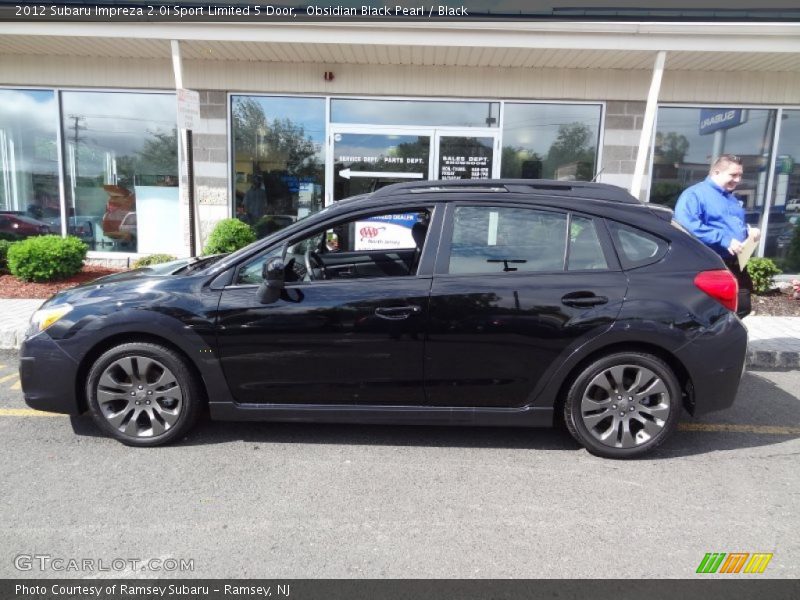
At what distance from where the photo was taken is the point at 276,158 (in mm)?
9469

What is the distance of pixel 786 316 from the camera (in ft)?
24.7

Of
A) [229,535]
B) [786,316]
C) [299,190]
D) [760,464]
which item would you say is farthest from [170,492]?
[786,316]

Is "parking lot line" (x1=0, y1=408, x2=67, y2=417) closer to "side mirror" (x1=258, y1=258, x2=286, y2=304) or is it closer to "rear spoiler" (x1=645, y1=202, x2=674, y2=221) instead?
"side mirror" (x1=258, y1=258, x2=286, y2=304)

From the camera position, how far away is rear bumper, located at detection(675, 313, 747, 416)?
3318 mm

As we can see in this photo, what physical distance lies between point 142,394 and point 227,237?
5335 mm

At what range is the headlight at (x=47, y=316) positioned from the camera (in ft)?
11.3

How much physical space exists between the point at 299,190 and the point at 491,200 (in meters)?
6.58

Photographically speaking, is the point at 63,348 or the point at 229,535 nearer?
the point at 229,535

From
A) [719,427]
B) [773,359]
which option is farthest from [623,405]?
[773,359]

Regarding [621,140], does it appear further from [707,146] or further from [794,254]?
[794,254]

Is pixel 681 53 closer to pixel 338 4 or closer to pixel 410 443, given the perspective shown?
pixel 338 4

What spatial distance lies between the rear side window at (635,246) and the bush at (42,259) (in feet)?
26.2

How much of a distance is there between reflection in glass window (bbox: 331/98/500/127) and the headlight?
22.0 feet

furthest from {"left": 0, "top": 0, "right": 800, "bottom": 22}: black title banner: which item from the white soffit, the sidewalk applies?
the sidewalk
